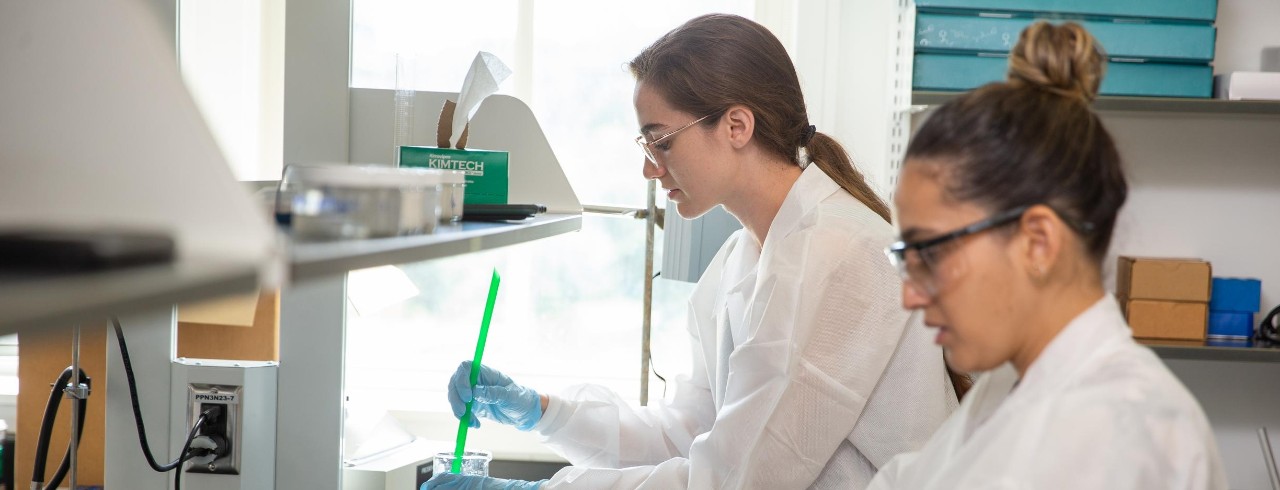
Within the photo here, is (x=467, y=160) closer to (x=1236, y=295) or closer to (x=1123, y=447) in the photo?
A: (x=1123, y=447)

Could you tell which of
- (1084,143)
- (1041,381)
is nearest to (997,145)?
(1084,143)

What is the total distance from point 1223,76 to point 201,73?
2080 mm

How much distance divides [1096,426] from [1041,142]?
0.25 meters

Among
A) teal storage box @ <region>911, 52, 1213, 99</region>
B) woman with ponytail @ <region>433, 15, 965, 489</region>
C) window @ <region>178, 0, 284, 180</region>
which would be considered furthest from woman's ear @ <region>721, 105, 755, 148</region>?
window @ <region>178, 0, 284, 180</region>

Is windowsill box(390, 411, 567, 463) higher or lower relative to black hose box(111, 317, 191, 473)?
lower

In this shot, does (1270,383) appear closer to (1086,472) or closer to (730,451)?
(730,451)

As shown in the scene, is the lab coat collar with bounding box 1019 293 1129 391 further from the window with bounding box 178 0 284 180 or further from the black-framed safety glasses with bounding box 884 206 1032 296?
the window with bounding box 178 0 284 180

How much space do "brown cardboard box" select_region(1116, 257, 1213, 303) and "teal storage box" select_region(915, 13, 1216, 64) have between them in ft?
1.42

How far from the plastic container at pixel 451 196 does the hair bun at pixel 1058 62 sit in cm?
52

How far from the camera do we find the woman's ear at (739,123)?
1550 millimetres

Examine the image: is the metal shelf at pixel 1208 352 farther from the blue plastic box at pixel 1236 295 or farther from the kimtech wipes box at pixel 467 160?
the kimtech wipes box at pixel 467 160

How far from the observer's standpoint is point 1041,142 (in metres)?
0.89

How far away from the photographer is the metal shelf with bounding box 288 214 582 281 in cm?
57

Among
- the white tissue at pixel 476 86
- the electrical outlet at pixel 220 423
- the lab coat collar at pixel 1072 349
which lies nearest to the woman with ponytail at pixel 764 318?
the white tissue at pixel 476 86
